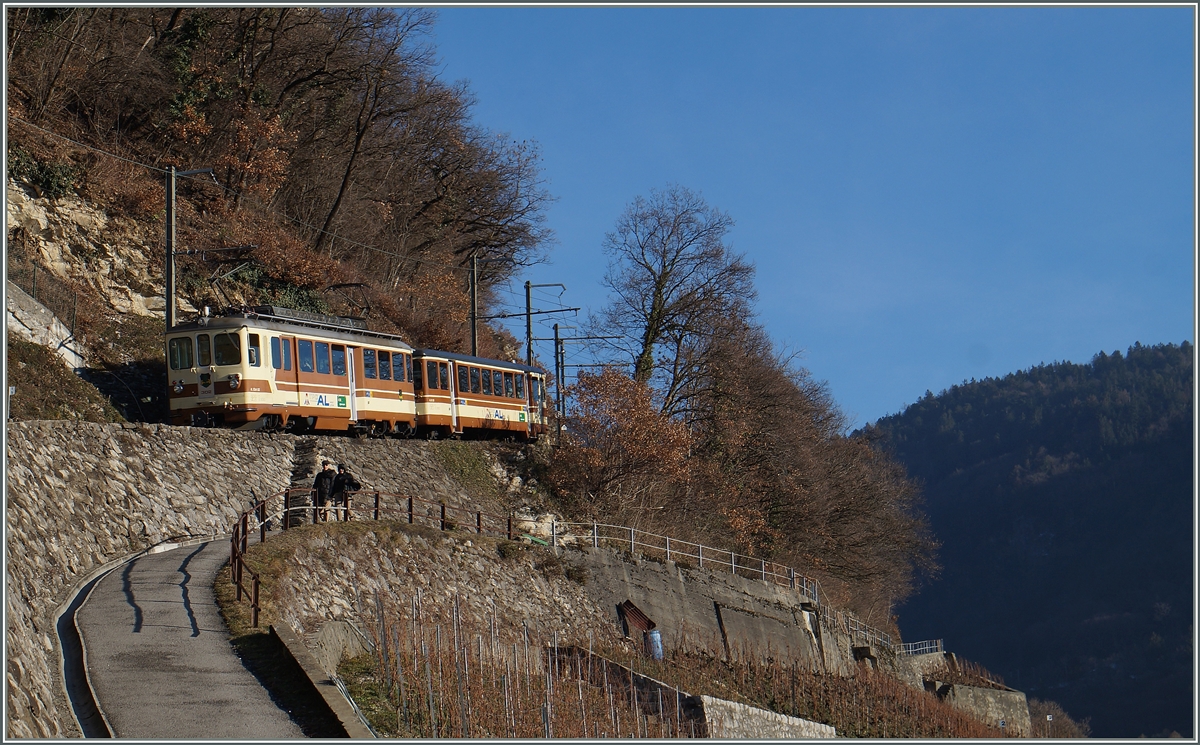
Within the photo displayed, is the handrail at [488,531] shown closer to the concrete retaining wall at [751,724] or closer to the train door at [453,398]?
the train door at [453,398]

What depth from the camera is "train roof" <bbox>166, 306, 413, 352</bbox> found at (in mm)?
25719

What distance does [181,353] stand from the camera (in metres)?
25.9

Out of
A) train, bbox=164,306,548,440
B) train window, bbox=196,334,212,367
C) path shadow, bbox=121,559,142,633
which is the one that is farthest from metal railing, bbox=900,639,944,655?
path shadow, bbox=121,559,142,633

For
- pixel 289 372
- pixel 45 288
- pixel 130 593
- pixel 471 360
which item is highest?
pixel 45 288

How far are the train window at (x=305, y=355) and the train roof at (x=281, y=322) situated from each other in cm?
39

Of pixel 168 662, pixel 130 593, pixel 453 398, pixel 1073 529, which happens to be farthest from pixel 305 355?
pixel 1073 529

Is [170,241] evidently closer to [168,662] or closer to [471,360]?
[471,360]

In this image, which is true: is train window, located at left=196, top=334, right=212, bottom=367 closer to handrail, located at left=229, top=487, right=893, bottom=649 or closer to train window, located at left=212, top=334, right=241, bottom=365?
train window, located at left=212, top=334, right=241, bottom=365

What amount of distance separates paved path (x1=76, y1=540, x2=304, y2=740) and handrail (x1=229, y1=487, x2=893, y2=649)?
0.81m

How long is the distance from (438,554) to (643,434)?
14568 millimetres

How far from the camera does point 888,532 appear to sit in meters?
50.4

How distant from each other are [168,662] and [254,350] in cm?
1325

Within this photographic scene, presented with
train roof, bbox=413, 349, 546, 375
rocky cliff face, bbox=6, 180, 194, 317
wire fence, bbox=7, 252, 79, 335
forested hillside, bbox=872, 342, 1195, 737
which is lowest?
forested hillside, bbox=872, 342, 1195, 737

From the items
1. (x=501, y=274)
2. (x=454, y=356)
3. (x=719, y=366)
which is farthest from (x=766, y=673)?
(x=501, y=274)
